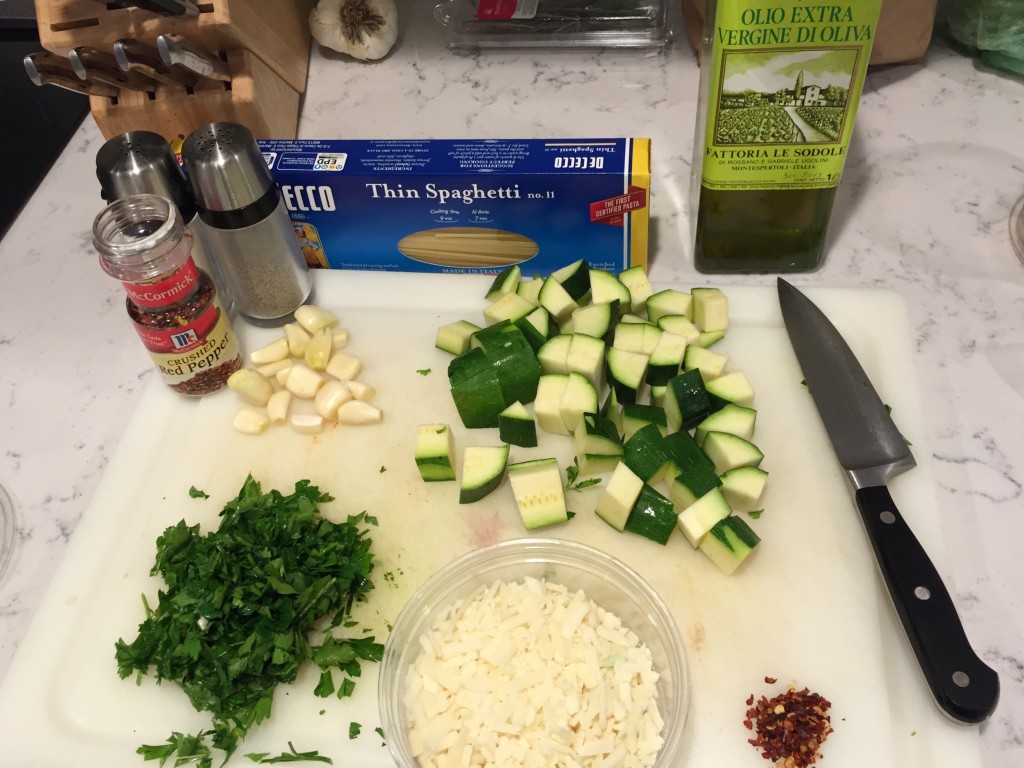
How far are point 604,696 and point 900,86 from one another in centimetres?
181

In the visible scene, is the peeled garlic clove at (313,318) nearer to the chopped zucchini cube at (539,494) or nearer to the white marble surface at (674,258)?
the white marble surface at (674,258)

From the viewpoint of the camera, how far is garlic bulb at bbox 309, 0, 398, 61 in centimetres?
237

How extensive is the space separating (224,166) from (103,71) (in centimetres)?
63

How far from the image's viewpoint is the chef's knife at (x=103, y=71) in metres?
1.85

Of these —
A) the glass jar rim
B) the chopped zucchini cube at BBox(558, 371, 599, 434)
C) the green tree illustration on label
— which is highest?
the green tree illustration on label

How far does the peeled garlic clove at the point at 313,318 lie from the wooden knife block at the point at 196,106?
0.54 metres

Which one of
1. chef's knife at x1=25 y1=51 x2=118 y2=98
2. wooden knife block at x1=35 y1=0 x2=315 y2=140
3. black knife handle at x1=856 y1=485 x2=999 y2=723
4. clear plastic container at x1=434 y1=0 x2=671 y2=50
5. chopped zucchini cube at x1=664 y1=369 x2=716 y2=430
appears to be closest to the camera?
black knife handle at x1=856 y1=485 x2=999 y2=723

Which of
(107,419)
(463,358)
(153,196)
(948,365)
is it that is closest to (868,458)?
(948,365)

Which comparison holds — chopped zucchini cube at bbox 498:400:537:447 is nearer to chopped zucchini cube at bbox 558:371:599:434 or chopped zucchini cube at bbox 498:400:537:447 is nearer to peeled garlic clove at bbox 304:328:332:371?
chopped zucchini cube at bbox 558:371:599:434

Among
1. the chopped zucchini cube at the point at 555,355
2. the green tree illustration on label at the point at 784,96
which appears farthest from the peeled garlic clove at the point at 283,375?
the green tree illustration on label at the point at 784,96

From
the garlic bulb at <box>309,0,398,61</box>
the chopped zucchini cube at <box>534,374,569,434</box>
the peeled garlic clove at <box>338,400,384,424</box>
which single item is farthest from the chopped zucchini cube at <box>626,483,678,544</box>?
the garlic bulb at <box>309,0,398,61</box>

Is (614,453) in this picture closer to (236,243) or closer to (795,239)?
(795,239)

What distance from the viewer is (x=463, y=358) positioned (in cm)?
169

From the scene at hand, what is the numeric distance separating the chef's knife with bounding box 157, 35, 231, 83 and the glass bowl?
1.23m
